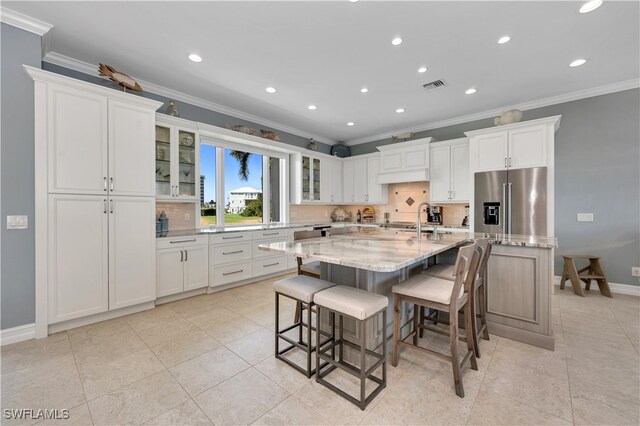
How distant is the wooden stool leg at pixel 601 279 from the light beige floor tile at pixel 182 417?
16.1ft

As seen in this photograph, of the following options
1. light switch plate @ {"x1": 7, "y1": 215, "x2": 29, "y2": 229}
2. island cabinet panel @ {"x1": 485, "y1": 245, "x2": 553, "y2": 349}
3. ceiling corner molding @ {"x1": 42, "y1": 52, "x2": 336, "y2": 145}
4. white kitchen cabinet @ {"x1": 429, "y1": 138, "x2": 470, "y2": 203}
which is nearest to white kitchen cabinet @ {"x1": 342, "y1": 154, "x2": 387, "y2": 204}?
ceiling corner molding @ {"x1": 42, "y1": 52, "x2": 336, "y2": 145}

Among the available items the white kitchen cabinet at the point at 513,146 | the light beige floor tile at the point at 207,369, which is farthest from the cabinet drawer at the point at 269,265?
the white kitchen cabinet at the point at 513,146

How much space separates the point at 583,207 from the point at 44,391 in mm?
6276

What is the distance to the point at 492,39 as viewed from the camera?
2627 mm

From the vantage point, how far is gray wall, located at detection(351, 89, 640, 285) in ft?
11.9

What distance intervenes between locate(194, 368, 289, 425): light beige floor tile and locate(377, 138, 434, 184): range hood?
439 centimetres

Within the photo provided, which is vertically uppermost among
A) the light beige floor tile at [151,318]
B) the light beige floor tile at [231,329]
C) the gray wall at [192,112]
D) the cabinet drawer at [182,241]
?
the gray wall at [192,112]

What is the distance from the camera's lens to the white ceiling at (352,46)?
2.26 m

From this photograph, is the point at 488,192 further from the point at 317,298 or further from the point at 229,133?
the point at 229,133

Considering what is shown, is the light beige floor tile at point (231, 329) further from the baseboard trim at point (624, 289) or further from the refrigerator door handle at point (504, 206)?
the baseboard trim at point (624, 289)

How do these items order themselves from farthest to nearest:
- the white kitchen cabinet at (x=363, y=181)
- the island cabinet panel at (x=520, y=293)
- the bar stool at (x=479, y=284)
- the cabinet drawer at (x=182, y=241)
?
1. the white kitchen cabinet at (x=363, y=181)
2. the cabinet drawer at (x=182, y=241)
3. the island cabinet panel at (x=520, y=293)
4. the bar stool at (x=479, y=284)

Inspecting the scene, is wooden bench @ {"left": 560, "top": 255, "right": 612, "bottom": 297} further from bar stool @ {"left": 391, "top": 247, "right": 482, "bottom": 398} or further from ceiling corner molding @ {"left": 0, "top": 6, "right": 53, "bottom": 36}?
ceiling corner molding @ {"left": 0, "top": 6, "right": 53, "bottom": 36}

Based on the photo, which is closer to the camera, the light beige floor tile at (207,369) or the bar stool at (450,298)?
the bar stool at (450,298)

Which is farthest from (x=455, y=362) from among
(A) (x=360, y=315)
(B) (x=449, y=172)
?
(B) (x=449, y=172)
